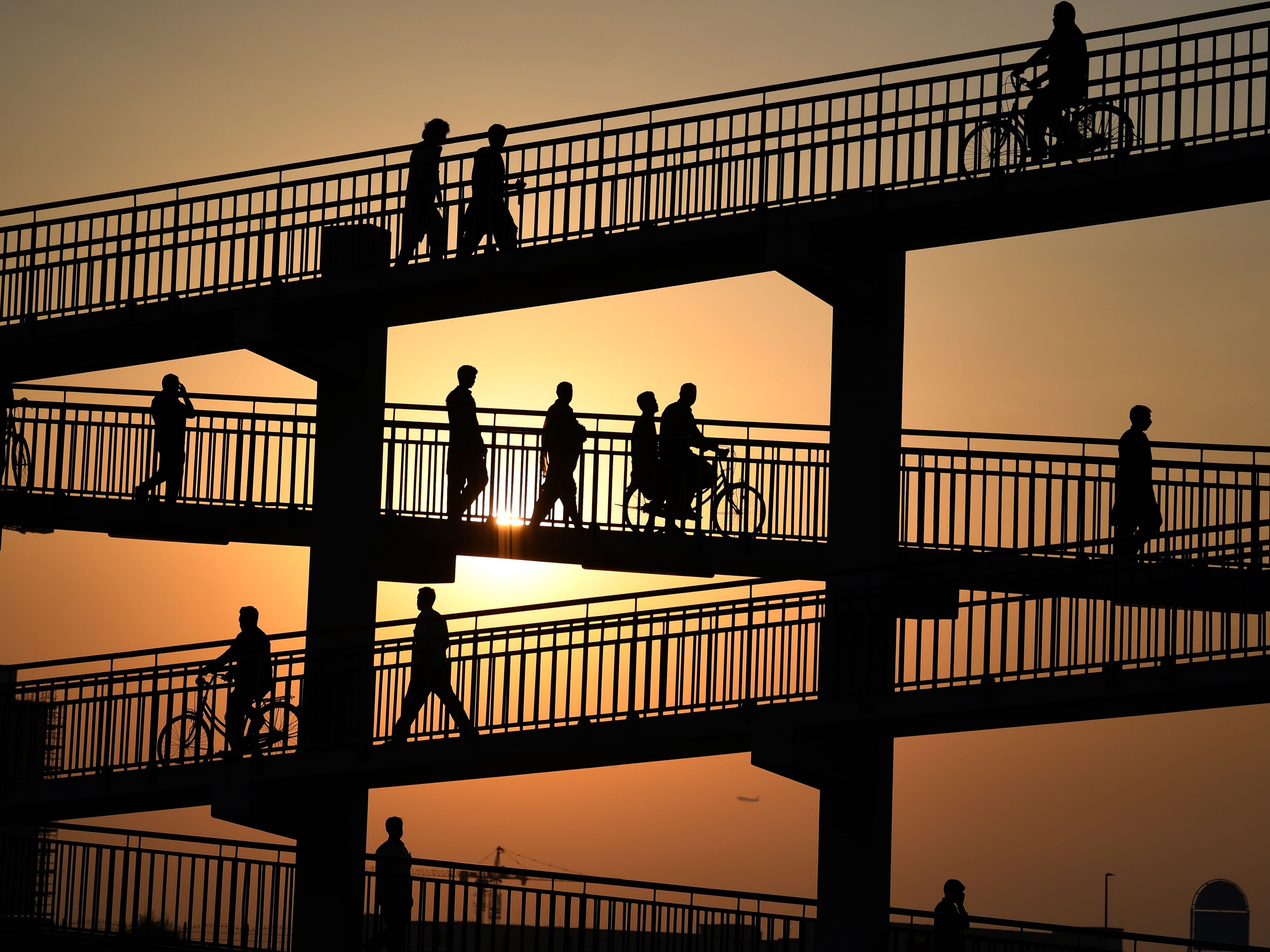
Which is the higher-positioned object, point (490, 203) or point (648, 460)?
point (490, 203)

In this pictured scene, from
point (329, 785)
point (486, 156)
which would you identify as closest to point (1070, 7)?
point (486, 156)

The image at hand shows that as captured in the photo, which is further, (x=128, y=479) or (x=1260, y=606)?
(x=128, y=479)

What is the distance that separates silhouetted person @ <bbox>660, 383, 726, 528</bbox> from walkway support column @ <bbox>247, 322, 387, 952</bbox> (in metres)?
3.37

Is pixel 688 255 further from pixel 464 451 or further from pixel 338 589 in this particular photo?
pixel 338 589

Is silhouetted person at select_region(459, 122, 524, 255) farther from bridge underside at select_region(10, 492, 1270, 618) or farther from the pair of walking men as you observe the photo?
bridge underside at select_region(10, 492, 1270, 618)

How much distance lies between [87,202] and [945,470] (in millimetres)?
10820

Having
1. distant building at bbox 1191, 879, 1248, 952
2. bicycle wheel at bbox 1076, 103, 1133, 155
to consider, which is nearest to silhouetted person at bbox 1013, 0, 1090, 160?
A: bicycle wheel at bbox 1076, 103, 1133, 155

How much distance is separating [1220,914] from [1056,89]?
36500 mm

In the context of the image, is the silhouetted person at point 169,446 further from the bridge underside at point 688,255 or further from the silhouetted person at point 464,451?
the silhouetted person at point 464,451

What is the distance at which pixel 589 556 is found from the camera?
23.4 m

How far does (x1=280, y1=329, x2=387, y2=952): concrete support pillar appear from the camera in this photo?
74.0 feet

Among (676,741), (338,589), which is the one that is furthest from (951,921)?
(338,589)

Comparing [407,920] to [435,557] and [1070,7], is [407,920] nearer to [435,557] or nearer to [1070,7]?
[435,557]

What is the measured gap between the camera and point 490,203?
22500mm
